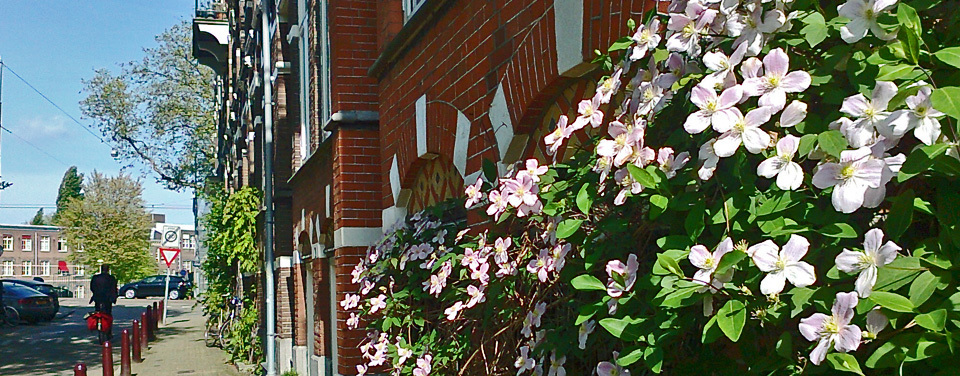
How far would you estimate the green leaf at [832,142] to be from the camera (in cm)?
157

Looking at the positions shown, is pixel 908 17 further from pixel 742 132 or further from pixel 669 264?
pixel 669 264

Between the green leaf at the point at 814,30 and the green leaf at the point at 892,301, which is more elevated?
the green leaf at the point at 814,30

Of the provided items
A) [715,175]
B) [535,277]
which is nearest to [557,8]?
[535,277]

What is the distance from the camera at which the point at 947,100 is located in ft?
4.49

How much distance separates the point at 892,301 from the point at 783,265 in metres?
0.21

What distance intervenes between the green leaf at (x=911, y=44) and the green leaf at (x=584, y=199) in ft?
3.20

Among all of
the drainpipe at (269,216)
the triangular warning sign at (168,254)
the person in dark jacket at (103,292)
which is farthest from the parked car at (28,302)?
the drainpipe at (269,216)

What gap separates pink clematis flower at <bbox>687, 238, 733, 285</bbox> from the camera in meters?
1.71

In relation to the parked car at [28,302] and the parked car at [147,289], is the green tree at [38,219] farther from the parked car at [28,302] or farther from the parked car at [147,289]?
the parked car at [28,302]

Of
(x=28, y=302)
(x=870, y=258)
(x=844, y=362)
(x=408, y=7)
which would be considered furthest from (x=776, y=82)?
(x=28, y=302)

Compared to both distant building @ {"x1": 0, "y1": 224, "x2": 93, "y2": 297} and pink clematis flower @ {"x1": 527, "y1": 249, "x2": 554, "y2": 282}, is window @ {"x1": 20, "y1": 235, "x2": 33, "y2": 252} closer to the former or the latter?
distant building @ {"x1": 0, "y1": 224, "x2": 93, "y2": 297}

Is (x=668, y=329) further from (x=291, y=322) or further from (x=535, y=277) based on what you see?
(x=291, y=322)

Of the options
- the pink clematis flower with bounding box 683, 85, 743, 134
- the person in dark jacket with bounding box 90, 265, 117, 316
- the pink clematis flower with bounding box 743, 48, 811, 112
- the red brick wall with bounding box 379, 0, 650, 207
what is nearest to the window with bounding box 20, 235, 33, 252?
the person in dark jacket with bounding box 90, 265, 117, 316

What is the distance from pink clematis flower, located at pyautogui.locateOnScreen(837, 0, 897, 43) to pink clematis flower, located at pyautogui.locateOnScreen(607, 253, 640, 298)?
71 centimetres
